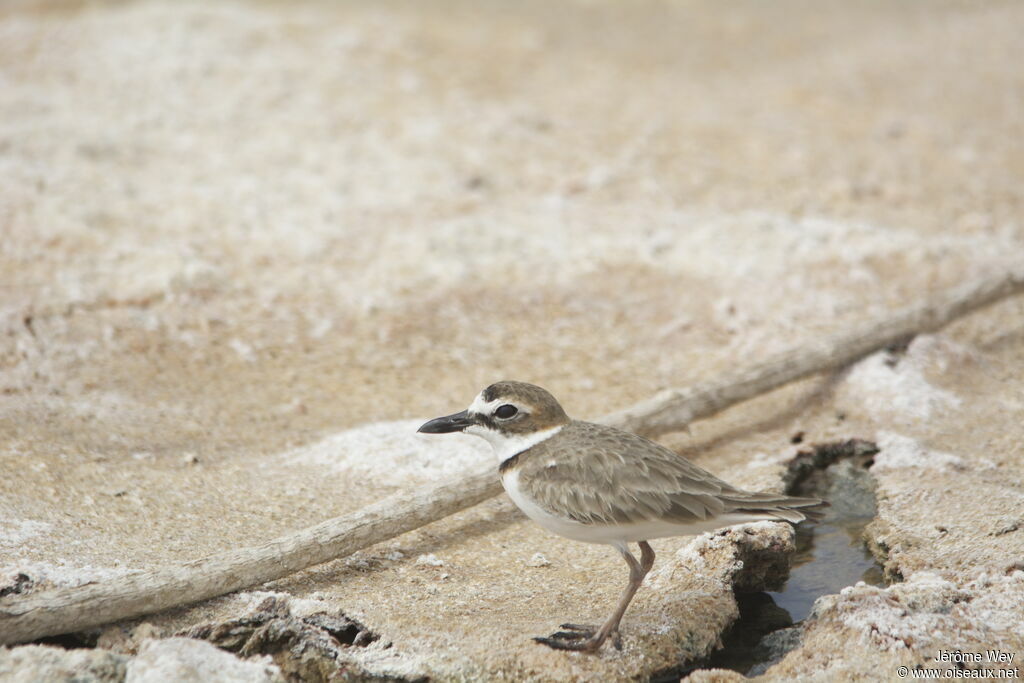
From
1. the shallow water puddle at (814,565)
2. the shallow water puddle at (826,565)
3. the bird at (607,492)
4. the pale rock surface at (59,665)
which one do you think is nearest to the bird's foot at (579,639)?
the bird at (607,492)

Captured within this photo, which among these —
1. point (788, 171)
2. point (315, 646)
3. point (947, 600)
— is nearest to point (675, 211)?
point (788, 171)

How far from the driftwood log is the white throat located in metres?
0.40

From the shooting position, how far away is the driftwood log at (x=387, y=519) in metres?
3.57

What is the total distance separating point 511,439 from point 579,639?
80cm

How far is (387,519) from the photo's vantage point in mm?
4230

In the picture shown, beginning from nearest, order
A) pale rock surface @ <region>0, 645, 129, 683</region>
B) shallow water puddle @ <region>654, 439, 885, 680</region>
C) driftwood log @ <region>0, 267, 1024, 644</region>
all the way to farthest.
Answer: pale rock surface @ <region>0, 645, 129, 683</region> → driftwood log @ <region>0, 267, 1024, 644</region> → shallow water puddle @ <region>654, 439, 885, 680</region>

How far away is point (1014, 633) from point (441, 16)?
27.4 ft

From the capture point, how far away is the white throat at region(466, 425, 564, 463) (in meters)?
4.04

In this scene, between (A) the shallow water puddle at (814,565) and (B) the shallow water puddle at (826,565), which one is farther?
(B) the shallow water puddle at (826,565)

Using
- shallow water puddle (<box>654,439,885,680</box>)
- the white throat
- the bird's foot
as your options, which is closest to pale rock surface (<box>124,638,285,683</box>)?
the bird's foot

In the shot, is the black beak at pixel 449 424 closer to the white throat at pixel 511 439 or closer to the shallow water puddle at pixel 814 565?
the white throat at pixel 511 439

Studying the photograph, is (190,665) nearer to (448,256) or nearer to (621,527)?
(621,527)

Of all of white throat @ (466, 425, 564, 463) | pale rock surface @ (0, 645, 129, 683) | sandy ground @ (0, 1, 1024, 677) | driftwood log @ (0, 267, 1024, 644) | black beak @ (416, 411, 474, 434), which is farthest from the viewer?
sandy ground @ (0, 1, 1024, 677)

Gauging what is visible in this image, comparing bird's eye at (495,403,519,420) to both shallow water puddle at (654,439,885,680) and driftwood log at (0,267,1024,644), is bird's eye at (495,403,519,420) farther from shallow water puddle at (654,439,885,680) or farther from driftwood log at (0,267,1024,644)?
shallow water puddle at (654,439,885,680)
